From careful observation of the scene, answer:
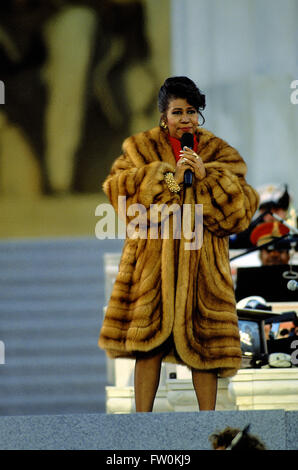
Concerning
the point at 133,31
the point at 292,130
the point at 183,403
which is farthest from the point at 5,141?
the point at 183,403

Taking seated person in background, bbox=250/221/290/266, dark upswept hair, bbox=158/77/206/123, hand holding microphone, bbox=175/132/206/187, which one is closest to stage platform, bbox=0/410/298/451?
hand holding microphone, bbox=175/132/206/187

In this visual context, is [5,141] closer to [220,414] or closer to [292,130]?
[292,130]

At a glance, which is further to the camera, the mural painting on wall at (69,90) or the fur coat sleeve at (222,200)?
Result: the mural painting on wall at (69,90)

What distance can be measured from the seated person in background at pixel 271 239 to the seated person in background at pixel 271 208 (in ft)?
0.12

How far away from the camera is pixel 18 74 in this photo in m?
9.48

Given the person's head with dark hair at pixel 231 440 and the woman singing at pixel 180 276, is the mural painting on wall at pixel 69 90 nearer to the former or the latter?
the woman singing at pixel 180 276

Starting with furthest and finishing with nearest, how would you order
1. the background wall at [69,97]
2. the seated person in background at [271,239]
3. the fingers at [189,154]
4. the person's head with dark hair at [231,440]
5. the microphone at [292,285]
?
the background wall at [69,97]
the seated person in background at [271,239]
the microphone at [292,285]
the fingers at [189,154]
the person's head with dark hair at [231,440]

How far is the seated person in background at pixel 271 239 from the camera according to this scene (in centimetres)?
610

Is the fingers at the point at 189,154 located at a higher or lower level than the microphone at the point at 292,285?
higher

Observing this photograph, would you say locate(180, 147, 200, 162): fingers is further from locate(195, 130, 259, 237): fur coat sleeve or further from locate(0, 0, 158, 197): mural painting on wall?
locate(0, 0, 158, 197): mural painting on wall

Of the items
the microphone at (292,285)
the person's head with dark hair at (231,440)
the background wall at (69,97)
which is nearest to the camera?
the person's head with dark hair at (231,440)

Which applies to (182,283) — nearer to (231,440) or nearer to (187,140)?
(187,140)

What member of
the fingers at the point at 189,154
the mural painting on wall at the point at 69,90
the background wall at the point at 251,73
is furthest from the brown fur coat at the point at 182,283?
the mural painting on wall at the point at 69,90

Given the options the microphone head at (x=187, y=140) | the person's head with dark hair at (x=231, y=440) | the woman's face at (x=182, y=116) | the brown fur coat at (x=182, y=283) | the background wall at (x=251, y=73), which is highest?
the background wall at (x=251, y=73)
